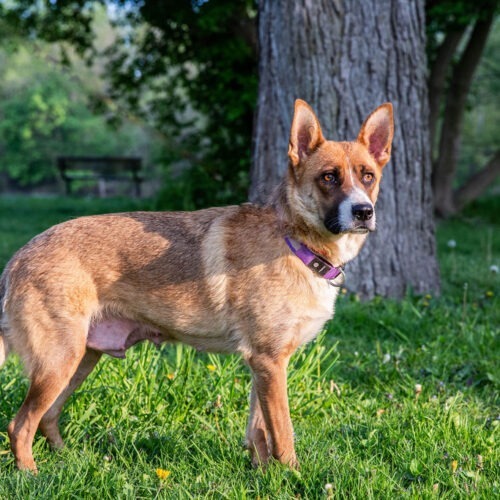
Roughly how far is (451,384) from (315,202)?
1728 mm

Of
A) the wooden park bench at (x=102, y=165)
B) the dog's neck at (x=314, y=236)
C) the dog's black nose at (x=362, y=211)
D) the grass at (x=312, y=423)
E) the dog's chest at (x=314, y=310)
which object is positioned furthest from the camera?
the wooden park bench at (x=102, y=165)

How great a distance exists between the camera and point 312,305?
3.28 metres

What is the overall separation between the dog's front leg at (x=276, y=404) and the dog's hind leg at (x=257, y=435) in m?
0.11

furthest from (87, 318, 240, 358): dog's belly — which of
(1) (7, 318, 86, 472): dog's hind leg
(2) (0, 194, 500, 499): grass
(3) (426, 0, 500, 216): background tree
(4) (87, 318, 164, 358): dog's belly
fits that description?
(3) (426, 0, 500, 216): background tree

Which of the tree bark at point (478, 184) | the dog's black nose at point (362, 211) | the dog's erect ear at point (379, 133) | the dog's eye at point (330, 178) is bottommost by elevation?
the tree bark at point (478, 184)

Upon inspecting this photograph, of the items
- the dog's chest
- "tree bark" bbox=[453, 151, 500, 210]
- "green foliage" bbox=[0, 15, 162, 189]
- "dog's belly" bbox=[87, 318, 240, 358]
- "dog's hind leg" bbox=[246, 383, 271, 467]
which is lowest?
"green foliage" bbox=[0, 15, 162, 189]

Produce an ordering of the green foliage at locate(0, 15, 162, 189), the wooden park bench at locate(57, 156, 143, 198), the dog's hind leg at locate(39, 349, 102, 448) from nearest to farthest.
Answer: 1. the dog's hind leg at locate(39, 349, 102, 448)
2. the wooden park bench at locate(57, 156, 143, 198)
3. the green foliage at locate(0, 15, 162, 189)

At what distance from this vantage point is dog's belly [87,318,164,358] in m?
3.41

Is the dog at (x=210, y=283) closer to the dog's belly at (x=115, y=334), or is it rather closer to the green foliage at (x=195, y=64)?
the dog's belly at (x=115, y=334)

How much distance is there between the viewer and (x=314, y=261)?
3344 millimetres

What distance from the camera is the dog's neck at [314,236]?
3391mm

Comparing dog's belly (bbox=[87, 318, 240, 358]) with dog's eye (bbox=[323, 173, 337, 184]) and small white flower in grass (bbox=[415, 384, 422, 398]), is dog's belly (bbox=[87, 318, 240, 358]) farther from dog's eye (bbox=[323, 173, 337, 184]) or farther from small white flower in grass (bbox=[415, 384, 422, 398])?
small white flower in grass (bbox=[415, 384, 422, 398])

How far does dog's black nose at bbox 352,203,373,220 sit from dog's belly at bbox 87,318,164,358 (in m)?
1.23

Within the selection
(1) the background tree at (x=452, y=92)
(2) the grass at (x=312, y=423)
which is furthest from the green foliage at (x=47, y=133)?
(2) the grass at (x=312, y=423)
